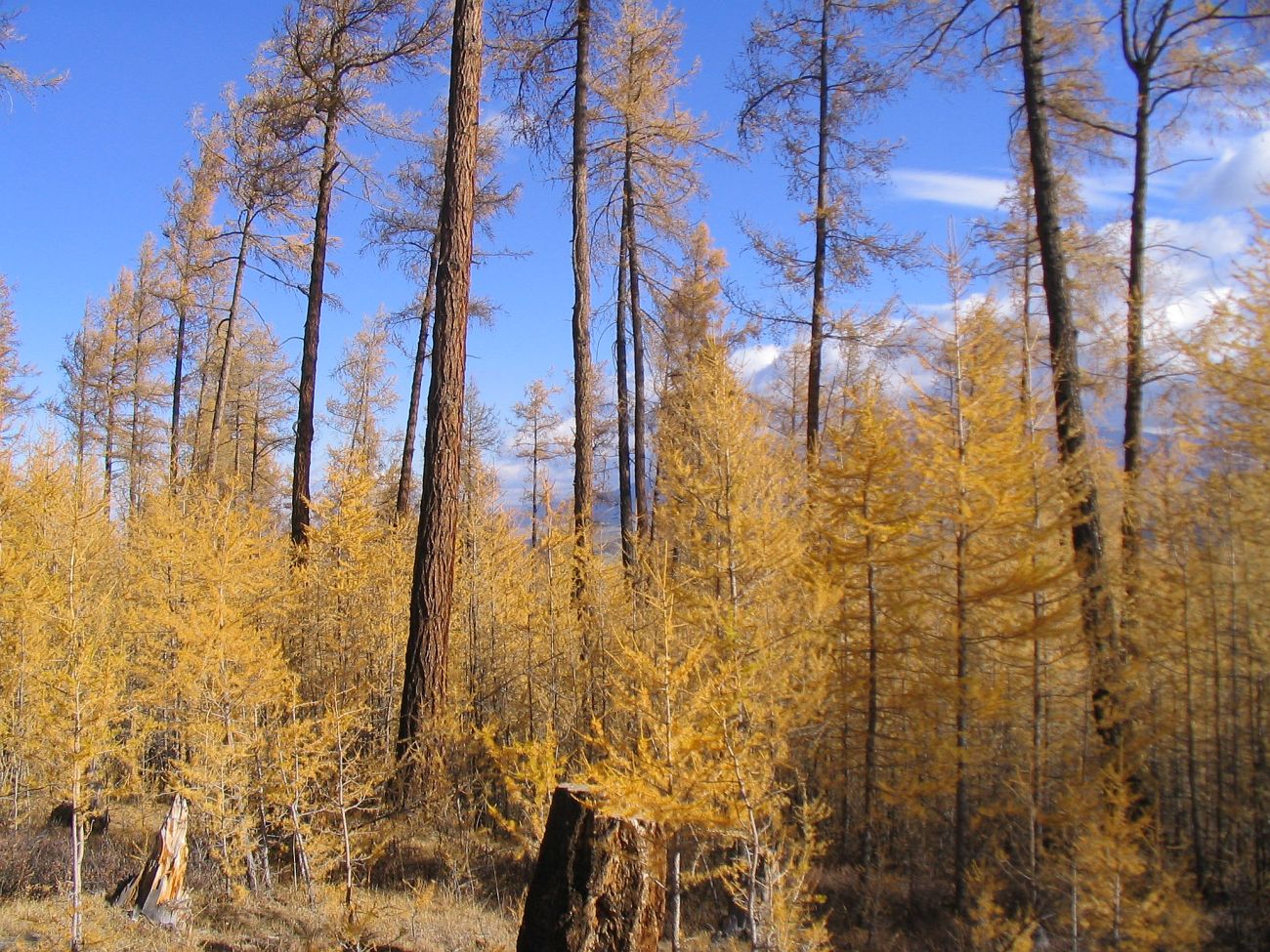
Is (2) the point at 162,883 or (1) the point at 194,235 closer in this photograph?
(2) the point at 162,883

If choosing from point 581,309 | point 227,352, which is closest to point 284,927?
point 581,309

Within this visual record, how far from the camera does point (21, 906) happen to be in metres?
5.77

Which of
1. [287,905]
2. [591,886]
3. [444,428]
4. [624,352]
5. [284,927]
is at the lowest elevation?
[287,905]

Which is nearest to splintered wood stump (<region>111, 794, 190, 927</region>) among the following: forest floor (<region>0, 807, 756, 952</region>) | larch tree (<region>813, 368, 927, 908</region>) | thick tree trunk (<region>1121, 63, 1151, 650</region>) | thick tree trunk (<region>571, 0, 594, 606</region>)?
forest floor (<region>0, 807, 756, 952</region>)

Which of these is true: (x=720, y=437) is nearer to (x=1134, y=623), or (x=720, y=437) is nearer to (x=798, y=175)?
(x=1134, y=623)

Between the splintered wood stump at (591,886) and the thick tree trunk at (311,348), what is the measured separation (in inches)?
348

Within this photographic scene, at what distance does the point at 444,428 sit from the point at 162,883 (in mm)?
4225

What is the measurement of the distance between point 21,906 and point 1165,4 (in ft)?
46.1

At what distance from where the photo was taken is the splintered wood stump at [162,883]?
5613 millimetres

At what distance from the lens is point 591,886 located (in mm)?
3613

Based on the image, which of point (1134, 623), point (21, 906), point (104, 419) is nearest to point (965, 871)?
point (1134, 623)

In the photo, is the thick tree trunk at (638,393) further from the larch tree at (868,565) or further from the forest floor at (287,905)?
the forest floor at (287,905)

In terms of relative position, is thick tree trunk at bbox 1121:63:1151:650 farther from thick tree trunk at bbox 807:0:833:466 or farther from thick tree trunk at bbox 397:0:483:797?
thick tree trunk at bbox 397:0:483:797

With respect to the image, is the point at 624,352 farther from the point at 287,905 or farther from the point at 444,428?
the point at 287,905
